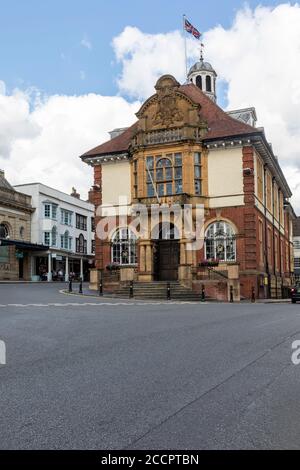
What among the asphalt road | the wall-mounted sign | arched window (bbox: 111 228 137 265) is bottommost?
the asphalt road

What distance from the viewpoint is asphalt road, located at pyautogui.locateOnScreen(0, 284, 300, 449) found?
4.36 metres

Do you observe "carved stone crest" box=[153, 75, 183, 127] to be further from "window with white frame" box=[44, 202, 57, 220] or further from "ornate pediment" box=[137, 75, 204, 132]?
"window with white frame" box=[44, 202, 57, 220]

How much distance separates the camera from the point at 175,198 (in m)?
31.6

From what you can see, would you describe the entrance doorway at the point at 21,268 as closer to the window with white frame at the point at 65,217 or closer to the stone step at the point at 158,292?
the window with white frame at the point at 65,217

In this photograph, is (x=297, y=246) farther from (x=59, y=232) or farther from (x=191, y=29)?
(x=191, y=29)

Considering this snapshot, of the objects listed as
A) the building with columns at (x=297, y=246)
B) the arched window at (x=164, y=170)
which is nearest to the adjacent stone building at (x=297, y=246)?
the building with columns at (x=297, y=246)

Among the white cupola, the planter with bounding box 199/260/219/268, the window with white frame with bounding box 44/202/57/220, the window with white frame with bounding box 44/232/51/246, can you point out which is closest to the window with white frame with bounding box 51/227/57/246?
the window with white frame with bounding box 44/232/51/246

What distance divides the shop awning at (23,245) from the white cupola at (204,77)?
891 inches

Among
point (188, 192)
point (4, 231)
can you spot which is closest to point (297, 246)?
point (4, 231)

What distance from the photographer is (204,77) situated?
45.6 meters

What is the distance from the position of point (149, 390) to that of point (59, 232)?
180 feet

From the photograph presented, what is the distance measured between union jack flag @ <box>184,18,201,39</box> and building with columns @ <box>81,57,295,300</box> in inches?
209

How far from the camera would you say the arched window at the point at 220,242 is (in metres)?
31.4

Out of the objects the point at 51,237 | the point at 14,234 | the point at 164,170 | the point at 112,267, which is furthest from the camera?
the point at 51,237
